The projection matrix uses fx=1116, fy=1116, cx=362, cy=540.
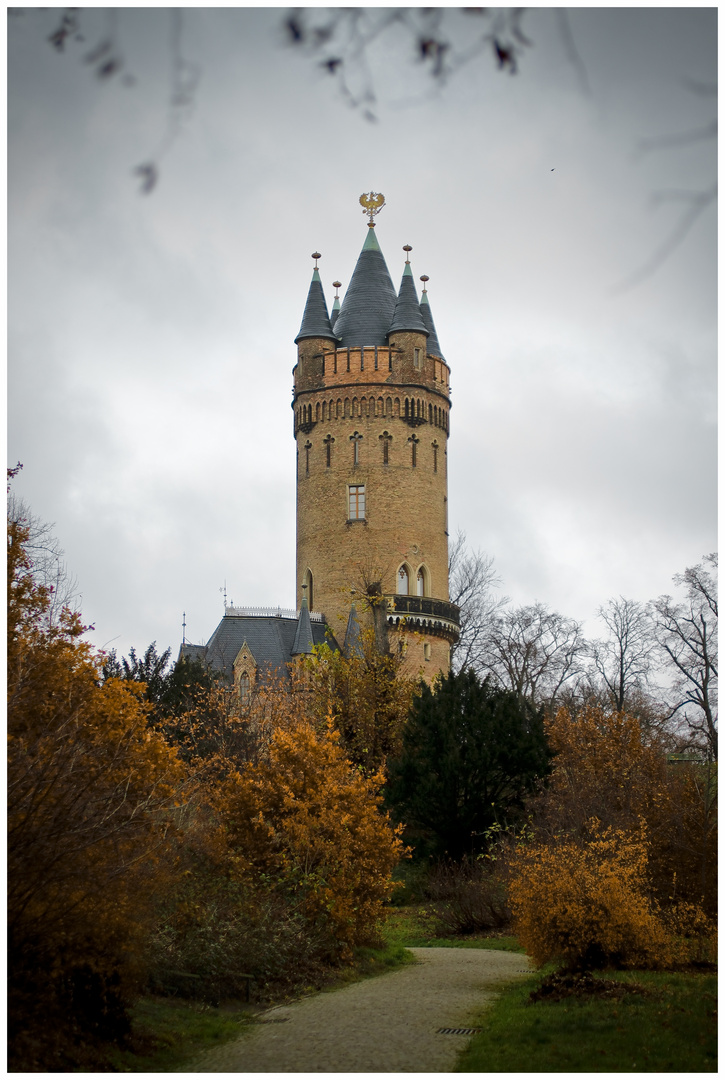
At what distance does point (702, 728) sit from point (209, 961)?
2485 cm

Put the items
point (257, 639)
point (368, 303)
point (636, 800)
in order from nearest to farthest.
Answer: point (636, 800) < point (257, 639) < point (368, 303)

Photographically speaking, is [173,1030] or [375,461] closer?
[173,1030]

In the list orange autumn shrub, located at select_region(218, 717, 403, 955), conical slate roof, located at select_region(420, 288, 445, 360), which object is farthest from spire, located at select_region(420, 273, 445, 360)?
orange autumn shrub, located at select_region(218, 717, 403, 955)

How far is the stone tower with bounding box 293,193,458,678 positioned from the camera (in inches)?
1841

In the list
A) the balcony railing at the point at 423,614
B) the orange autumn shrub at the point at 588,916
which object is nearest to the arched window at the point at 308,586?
the balcony railing at the point at 423,614

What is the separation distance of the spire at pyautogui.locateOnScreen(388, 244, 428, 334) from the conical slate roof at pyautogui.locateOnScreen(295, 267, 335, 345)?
2896mm

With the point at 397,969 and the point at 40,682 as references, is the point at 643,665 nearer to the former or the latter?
the point at 397,969

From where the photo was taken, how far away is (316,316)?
162 feet

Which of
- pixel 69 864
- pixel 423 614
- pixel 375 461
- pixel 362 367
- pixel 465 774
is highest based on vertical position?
pixel 362 367

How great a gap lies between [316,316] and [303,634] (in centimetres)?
1436

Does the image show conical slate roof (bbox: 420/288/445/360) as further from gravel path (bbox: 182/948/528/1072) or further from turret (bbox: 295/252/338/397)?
gravel path (bbox: 182/948/528/1072)

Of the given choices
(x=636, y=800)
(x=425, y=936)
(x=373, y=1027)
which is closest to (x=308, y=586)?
(x=425, y=936)

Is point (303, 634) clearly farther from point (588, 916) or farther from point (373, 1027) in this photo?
point (373, 1027)

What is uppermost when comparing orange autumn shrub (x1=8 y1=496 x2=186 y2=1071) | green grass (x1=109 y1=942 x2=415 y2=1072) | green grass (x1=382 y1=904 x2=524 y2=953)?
orange autumn shrub (x1=8 y1=496 x2=186 y2=1071)
